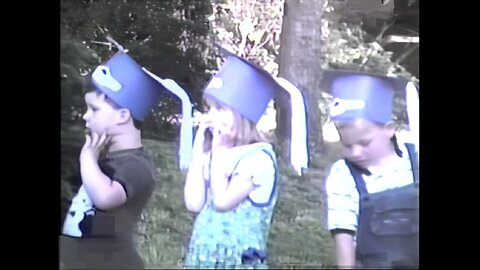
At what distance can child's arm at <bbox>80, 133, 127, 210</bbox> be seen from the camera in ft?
16.5

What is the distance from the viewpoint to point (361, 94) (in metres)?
5.03

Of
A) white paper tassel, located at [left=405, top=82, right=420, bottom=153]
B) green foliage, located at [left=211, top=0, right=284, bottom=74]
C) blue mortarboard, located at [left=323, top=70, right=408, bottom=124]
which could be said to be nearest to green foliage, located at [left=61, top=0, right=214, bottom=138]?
green foliage, located at [left=211, top=0, right=284, bottom=74]

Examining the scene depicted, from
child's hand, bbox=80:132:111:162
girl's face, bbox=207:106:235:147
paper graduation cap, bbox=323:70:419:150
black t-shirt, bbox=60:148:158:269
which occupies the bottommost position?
black t-shirt, bbox=60:148:158:269

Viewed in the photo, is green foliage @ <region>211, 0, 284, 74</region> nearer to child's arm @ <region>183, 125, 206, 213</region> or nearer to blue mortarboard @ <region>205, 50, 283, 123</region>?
blue mortarboard @ <region>205, 50, 283, 123</region>

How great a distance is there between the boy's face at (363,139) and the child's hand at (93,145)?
1.36 meters

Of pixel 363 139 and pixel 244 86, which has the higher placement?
pixel 244 86

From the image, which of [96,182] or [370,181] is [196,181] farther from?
[370,181]

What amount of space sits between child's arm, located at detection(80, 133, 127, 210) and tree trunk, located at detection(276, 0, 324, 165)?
39.2 inches

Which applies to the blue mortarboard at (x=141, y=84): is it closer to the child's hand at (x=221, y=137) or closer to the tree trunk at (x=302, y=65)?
the child's hand at (x=221, y=137)

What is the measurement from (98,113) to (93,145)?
19 centimetres

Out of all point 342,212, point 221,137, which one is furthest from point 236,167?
point 342,212

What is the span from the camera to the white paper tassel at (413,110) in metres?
5.03
